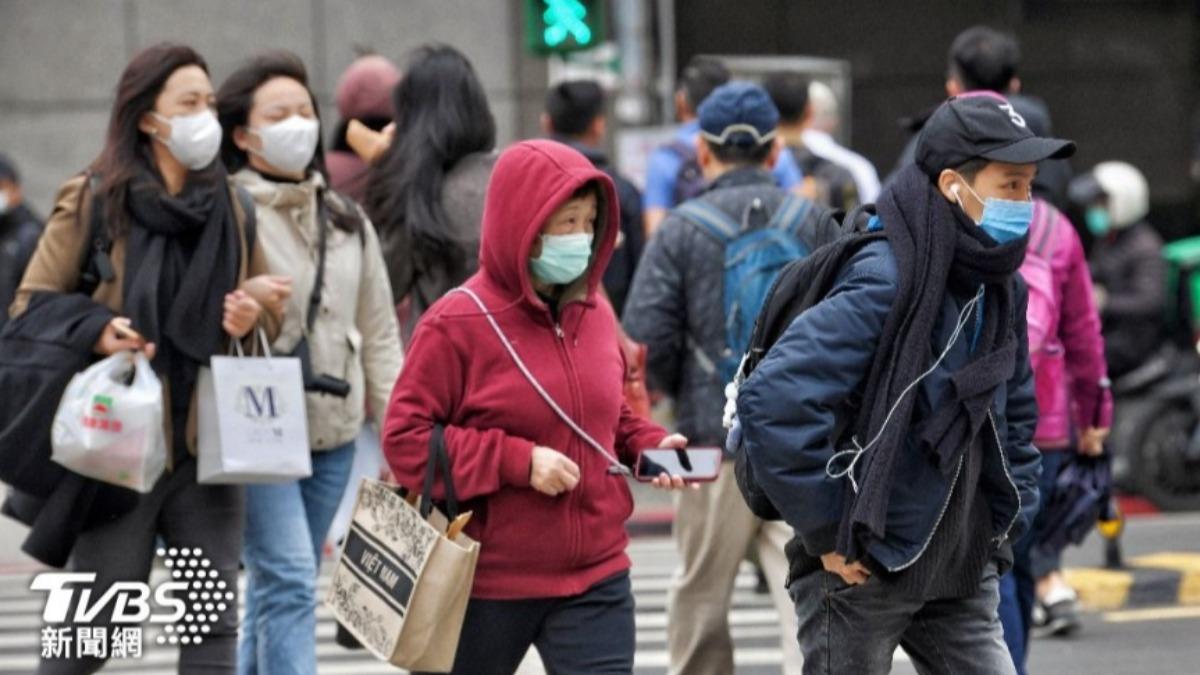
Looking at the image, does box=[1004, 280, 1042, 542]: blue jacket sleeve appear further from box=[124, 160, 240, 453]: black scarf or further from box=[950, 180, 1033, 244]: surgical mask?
box=[124, 160, 240, 453]: black scarf

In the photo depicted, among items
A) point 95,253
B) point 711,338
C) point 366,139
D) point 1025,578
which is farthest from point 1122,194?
point 95,253

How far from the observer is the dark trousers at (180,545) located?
5.96 metres

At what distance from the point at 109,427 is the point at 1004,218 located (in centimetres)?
237

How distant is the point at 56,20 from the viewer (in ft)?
54.5

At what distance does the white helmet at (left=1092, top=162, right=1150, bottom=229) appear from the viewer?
12219mm

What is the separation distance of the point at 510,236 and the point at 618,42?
10.9m

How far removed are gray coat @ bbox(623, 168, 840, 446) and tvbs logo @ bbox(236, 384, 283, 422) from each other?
1.18 m

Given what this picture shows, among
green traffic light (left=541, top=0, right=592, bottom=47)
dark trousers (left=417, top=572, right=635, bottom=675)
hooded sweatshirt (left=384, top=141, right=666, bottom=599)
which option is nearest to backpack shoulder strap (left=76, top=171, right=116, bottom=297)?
hooded sweatshirt (left=384, top=141, right=666, bottom=599)

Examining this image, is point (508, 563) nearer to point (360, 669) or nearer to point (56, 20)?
point (360, 669)

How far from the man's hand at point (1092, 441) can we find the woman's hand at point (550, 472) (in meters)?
2.78

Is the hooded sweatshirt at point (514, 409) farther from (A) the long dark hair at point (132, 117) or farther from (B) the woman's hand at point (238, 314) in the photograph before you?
(A) the long dark hair at point (132, 117)

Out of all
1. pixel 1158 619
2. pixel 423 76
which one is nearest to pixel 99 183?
pixel 423 76

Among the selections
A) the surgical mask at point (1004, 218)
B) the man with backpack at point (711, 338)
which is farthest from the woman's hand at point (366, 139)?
the surgical mask at point (1004, 218)

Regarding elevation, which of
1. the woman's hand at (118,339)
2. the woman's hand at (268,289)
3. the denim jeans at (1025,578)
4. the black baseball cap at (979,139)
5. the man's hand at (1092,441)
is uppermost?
the black baseball cap at (979,139)
